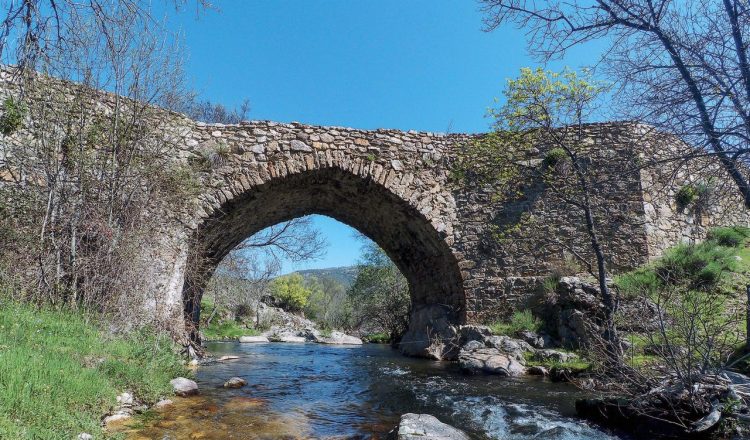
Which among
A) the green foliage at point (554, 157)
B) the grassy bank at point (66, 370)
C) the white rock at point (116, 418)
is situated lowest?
the white rock at point (116, 418)

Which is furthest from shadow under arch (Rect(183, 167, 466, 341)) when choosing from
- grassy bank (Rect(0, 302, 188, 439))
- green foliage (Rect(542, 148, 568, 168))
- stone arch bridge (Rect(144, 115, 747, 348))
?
grassy bank (Rect(0, 302, 188, 439))

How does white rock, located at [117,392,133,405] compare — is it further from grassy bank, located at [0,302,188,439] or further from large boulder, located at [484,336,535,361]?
large boulder, located at [484,336,535,361]

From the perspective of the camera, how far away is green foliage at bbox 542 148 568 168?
966cm

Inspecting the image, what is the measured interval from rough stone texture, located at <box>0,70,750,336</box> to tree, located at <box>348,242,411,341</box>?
8907mm

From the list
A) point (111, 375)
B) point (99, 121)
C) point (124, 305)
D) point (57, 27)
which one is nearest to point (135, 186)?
point (99, 121)

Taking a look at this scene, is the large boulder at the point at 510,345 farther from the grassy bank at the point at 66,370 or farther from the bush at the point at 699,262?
the grassy bank at the point at 66,370

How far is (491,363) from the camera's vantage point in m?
7.68

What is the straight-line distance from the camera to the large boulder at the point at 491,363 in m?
7.47

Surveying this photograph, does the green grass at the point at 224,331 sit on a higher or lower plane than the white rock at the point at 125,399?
lower

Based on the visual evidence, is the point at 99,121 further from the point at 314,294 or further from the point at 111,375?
the point at 314,294

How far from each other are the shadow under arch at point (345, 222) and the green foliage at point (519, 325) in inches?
43.7

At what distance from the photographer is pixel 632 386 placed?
424 centimetres

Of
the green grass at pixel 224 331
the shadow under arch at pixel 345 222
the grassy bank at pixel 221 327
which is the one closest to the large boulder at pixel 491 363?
the shadow under arch at pixel 345 222

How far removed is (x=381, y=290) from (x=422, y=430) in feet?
64.5
